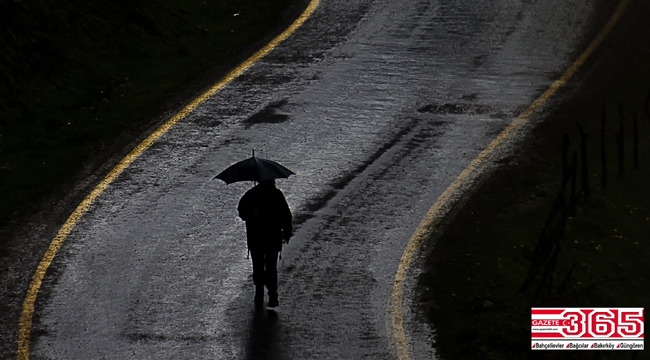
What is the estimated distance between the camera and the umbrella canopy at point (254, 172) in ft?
34.9

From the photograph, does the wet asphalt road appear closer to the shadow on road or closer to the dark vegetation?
the shadow on road

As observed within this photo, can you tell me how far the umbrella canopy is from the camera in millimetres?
10641

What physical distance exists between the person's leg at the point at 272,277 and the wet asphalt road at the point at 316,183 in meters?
0.15

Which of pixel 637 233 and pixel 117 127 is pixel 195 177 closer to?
pixel 117 127

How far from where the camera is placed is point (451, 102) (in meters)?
16.8

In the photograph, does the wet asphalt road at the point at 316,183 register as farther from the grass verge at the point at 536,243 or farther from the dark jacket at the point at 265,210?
the dark jacket at the point at 265,210

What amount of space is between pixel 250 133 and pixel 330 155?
147 centimetres

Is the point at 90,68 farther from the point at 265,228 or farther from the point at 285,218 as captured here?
the point at 285,218

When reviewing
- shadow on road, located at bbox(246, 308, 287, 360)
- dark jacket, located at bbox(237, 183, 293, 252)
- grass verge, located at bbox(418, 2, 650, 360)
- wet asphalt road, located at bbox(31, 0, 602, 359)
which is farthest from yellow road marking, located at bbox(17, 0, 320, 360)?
grass verge, located at bbox(418, 2, 650, 360)

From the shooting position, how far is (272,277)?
36.4ft

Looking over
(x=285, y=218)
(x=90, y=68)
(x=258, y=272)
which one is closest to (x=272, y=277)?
(x=258, y=272)

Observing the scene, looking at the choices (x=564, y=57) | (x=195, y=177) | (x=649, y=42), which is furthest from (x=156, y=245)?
(x=649, y=42)

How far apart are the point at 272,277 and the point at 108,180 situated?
4.00m

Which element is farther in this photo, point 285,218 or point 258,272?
point 258,272
